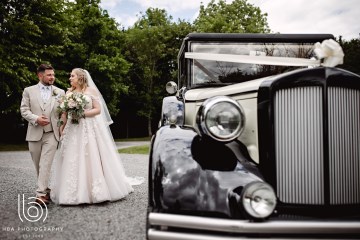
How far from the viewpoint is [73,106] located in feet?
14.1

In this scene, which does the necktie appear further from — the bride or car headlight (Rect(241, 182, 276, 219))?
car headlight (Rect(241, 182, 276, 219))

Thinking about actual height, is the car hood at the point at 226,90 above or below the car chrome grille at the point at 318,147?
above

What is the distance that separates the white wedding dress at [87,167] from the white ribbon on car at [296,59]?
5.86 ft

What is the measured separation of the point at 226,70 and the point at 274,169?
192 centimetres

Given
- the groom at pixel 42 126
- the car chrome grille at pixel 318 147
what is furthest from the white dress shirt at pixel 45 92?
the car chrome grille at pixel 318 147

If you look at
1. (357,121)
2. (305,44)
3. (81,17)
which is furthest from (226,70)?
(81,17)

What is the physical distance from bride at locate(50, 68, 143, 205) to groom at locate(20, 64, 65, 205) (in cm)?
16

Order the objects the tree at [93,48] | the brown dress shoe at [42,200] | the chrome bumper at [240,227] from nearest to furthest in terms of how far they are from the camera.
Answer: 1. the chrome bumper at [240,227]
2. the brown dress shoe at [42,200]
3. the tree at [93,48]

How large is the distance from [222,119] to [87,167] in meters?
2.58

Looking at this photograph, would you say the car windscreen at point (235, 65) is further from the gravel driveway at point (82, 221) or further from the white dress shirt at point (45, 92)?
the white dress shirt at point (45, 92)

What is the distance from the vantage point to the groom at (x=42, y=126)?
423 cm

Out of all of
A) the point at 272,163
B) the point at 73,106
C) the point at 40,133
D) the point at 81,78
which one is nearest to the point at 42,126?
the point at 40,133

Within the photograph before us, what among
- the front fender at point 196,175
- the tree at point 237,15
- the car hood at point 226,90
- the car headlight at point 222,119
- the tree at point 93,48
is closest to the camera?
the front fender at point 196,175

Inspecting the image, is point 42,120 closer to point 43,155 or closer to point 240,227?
point 43,155
